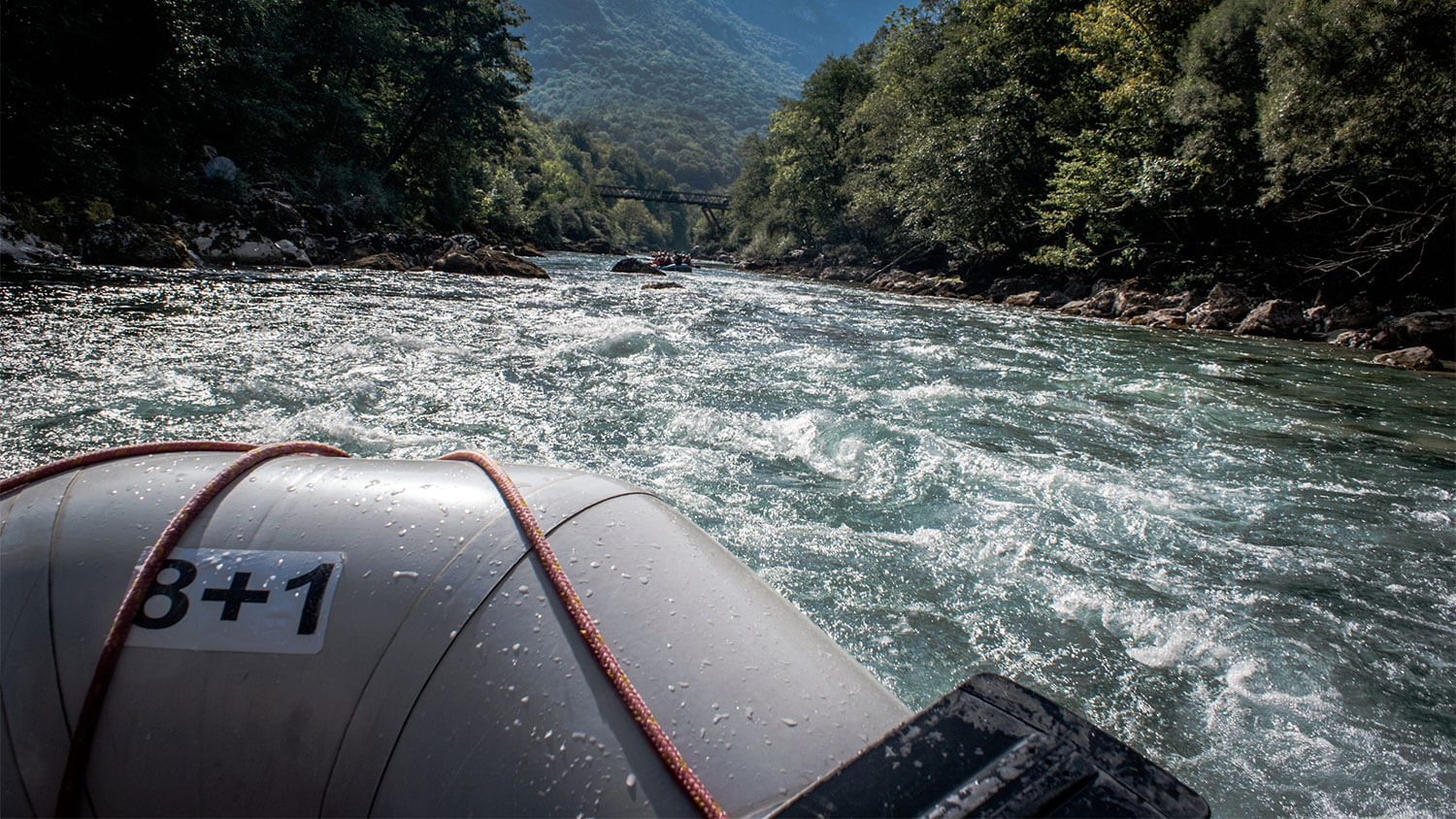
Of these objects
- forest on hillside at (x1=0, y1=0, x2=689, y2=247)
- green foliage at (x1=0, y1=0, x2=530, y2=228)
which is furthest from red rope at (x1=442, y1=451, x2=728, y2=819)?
green foliage at (x1=0, y1=0, x2=530, y2=228)

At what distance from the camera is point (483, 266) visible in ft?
59.0

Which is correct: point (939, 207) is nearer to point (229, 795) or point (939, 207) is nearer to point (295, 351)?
point (295, 351)

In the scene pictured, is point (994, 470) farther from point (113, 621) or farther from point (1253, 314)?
point (1253, 314)

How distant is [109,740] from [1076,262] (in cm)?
2133

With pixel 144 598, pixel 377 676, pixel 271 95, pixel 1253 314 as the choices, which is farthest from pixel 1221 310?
pixel 271 95

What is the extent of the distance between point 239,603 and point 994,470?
163 inches

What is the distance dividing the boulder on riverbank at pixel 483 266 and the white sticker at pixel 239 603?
57.1 feet

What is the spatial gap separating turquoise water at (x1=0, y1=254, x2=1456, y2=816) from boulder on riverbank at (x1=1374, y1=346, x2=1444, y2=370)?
2.95 ft

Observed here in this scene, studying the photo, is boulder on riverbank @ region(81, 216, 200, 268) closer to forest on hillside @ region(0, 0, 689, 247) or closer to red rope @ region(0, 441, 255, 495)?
forest on hillside @ region(0, 0, 689, 247)

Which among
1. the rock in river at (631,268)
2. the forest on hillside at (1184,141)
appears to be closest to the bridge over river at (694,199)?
the forest on hillside at (1184,141)

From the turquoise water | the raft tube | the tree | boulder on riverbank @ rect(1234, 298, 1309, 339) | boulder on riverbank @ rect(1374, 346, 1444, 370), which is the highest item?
the tree

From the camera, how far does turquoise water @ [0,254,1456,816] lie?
7.67 ft

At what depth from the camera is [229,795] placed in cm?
A: 117

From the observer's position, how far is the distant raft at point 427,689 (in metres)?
1.03
